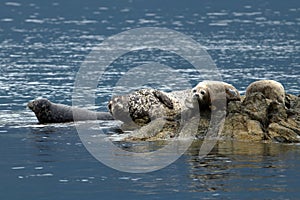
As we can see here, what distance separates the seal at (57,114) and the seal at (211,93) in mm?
3795

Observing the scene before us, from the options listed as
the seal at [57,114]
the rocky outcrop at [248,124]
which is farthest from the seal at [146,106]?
the rocky outcrop at [248,124]

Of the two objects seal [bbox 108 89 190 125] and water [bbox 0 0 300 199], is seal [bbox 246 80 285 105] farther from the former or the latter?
water [bbox 0 0 300 199]

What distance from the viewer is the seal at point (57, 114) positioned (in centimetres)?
2586

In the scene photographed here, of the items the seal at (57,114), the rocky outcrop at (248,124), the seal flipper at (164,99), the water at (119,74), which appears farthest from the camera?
A: the seal at (57,114)

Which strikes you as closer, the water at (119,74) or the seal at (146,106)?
the water at (119,74)

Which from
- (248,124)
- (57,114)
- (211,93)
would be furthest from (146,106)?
(248,124)

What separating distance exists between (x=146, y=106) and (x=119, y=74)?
14570 mm

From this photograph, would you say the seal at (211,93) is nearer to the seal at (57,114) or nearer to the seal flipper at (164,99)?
the seal flipper at (164,99)

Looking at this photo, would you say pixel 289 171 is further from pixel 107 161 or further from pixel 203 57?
pixel 203 57

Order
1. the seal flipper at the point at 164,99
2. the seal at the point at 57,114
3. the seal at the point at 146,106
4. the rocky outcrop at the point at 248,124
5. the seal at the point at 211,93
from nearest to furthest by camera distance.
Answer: the rocky outcrop at the point at 248,124 < the seal at the point at 211,93 < the seal at the point at 146,106 < the seal flipper at the point at 164,99 < the seal at the point at 57,114

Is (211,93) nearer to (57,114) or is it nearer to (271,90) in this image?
(271,90)

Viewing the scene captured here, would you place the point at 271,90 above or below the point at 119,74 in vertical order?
above

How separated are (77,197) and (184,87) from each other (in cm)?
1777

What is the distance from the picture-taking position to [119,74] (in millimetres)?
38906
